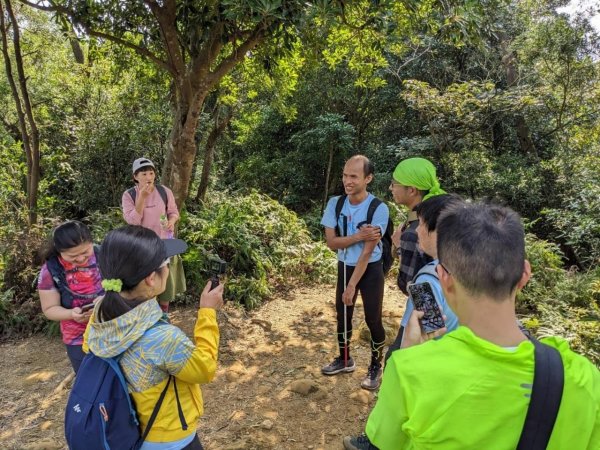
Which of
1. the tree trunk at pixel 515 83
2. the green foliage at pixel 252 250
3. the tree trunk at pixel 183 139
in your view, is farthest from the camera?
the tree trunk at pixel 515 83

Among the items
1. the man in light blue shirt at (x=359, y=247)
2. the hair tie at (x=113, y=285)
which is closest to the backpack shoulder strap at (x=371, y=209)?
the man in light blue shirt at (x=359, y=247)

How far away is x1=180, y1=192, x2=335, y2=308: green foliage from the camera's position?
560 cm

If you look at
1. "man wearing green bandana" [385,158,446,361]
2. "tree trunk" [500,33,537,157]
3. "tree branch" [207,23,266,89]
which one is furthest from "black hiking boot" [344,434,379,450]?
"tree trunk" [500,33,537,157]

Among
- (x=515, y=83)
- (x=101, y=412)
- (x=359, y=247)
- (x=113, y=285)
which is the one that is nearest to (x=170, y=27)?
(x=359, y=247)

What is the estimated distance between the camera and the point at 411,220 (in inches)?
94.5

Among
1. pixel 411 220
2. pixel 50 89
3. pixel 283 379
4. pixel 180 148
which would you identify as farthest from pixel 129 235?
pixel 50 89

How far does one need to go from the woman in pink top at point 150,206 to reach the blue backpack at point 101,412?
7.81 ft

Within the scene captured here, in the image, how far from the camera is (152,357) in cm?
150

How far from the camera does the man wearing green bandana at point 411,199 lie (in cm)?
225

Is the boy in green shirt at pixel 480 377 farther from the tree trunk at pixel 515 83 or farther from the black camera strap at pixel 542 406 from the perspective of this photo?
the tree trunk at pixel 515 83

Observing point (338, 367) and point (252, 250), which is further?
point (252, 250)

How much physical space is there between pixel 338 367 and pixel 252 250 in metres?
2.84

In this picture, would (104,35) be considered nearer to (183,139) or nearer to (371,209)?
(183,139)

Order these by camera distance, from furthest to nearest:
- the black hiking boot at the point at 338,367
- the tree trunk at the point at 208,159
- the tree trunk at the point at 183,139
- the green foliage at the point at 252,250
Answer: the tree trunk at the point at 208,159
the green foliage at the point at 252,250
the tree trunk at the point at 183,139
the black hiking boot at the point at 338,367
